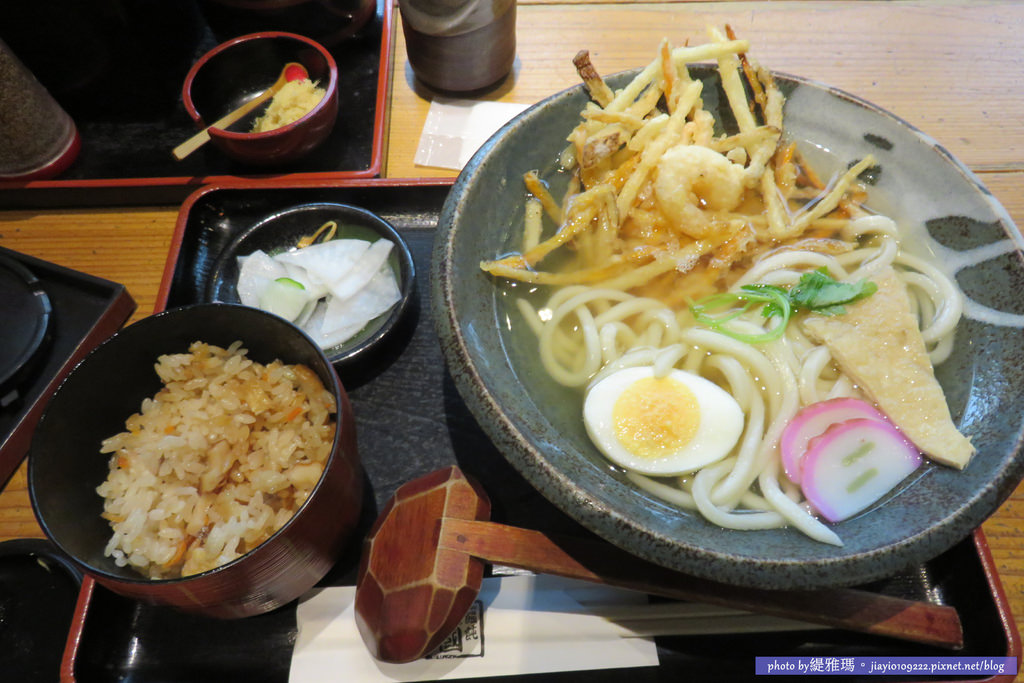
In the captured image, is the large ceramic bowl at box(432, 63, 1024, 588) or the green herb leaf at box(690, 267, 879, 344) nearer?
the large ceramic bowl at box(432, 63, 1024, 588)

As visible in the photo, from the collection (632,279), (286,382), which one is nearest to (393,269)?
(286,382)

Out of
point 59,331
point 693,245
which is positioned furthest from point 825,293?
point 59,331

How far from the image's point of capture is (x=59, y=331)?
1729 millimetres

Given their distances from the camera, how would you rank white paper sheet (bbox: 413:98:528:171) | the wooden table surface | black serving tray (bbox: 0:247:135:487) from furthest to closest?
white paper sheet (bbox: 413:98:528:171) < the wooden table surface < black serving tray (bbox: 0:247:135:487)

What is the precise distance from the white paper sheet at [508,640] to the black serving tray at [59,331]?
0.96m

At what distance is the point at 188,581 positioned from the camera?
3.29 feet

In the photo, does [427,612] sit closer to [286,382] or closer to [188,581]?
[188,581]

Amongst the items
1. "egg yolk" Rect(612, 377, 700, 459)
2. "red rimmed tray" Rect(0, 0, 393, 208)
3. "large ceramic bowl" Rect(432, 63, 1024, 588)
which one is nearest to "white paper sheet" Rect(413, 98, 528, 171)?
"red rimmed tray" Rect(0, 0, 393, 208)

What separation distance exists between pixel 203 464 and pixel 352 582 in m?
0.43

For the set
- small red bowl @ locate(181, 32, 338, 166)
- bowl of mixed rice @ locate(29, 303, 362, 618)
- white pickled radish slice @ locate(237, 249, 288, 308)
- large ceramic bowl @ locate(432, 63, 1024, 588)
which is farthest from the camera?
small red bowl @ locate(181, 32, 338, 166)

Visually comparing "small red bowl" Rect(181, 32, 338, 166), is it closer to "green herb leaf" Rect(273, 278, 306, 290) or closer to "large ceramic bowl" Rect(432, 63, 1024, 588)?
"green herb leaf" Rect(273, 278, 306, 290)

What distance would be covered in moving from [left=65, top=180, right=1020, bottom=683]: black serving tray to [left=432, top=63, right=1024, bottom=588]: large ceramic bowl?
0.28 metres

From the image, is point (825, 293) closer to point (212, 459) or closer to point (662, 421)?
point (662, 421)

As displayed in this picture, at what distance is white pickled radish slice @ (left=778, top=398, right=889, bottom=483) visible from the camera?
128 cm
